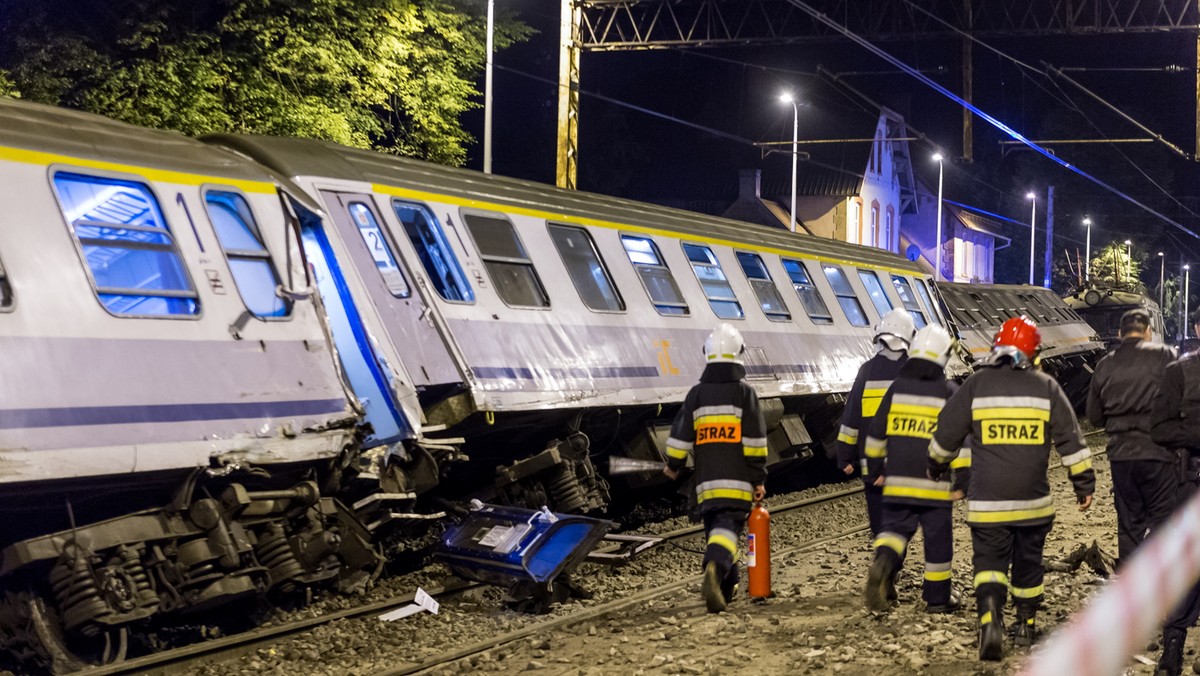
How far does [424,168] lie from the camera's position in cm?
1127

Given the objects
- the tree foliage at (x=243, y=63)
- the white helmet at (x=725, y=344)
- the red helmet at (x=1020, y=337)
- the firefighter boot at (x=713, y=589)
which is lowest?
the firefighter boot at (x=713, y=589)

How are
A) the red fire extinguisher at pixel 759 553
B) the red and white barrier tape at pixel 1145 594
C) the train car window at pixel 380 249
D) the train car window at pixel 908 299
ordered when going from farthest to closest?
1. the train car window at pixel 908 299
2. the train car window at pixel 380 249
3. the red fire extinguisher at pixel 759 553
4. the red and white barrier tape at pixel 1145 594

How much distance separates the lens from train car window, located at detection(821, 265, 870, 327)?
18.5 meters

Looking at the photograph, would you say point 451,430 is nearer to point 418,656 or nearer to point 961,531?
point 418,656

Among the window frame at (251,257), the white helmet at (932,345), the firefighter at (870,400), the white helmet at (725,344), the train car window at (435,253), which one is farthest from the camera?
the train car window at (435,253)

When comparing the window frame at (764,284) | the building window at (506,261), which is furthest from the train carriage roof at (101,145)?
the window frame at (764,284)

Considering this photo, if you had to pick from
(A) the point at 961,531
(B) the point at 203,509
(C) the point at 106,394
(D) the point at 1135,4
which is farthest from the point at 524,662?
(D) the point at 1135,4

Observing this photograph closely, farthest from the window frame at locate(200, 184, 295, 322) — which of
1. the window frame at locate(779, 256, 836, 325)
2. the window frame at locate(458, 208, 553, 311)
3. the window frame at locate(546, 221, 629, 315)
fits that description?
the window frame at locate(779, 256, 836, 325)


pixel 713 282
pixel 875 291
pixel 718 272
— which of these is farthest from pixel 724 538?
pixel 875 291

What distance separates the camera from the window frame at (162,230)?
7.63 metres

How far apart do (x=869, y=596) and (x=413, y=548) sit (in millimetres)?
4287

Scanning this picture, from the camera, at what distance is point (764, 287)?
1628 centimetres

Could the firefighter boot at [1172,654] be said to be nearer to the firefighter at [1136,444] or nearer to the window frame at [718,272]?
the firefighter at [1136,444]

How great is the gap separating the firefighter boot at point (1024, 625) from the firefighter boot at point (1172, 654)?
0.81 meters
